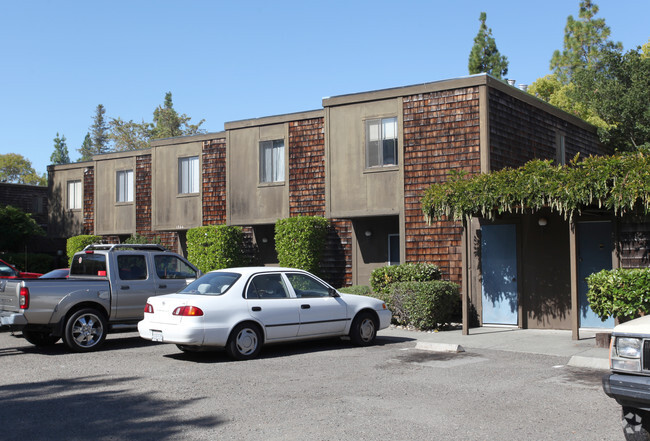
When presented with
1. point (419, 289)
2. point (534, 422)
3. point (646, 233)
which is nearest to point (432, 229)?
point (419, 289)

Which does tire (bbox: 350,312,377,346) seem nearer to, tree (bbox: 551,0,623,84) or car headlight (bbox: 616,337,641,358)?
car headlight (bbox: 616,337,641,358)

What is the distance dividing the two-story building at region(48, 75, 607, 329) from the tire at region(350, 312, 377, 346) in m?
2.70

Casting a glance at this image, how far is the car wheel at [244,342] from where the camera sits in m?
10.5

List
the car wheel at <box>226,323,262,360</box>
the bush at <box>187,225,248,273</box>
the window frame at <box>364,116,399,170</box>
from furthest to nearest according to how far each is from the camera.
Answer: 1. the bush at <box>187,225,248,273</box>
2. the window frame at <box>364,116,399,170</box>
3. the car wheel at <box>226,323,262,360</box>

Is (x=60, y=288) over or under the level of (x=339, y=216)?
under

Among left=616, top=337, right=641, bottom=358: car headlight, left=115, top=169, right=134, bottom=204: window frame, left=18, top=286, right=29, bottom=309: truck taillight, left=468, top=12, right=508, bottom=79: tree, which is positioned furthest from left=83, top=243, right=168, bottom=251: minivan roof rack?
left=468, top=12, right=508, bottom=79: tree

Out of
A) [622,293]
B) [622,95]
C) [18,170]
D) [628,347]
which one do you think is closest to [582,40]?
[622,95]

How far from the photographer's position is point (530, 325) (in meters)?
15.1

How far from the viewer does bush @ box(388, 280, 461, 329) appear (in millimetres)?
14539

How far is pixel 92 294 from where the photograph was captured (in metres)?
12.0

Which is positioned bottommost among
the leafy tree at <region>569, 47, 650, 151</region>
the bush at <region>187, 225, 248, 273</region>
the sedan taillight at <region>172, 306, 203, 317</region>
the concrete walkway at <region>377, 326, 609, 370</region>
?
the concrete walkway at <region>377, 326, 609, 370</region>

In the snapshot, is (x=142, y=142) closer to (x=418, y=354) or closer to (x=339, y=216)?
→ (x=339, y=216)

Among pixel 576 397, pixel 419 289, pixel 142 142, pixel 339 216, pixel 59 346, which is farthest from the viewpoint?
pixel 142 142

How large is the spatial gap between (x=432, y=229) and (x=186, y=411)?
10.8 m
